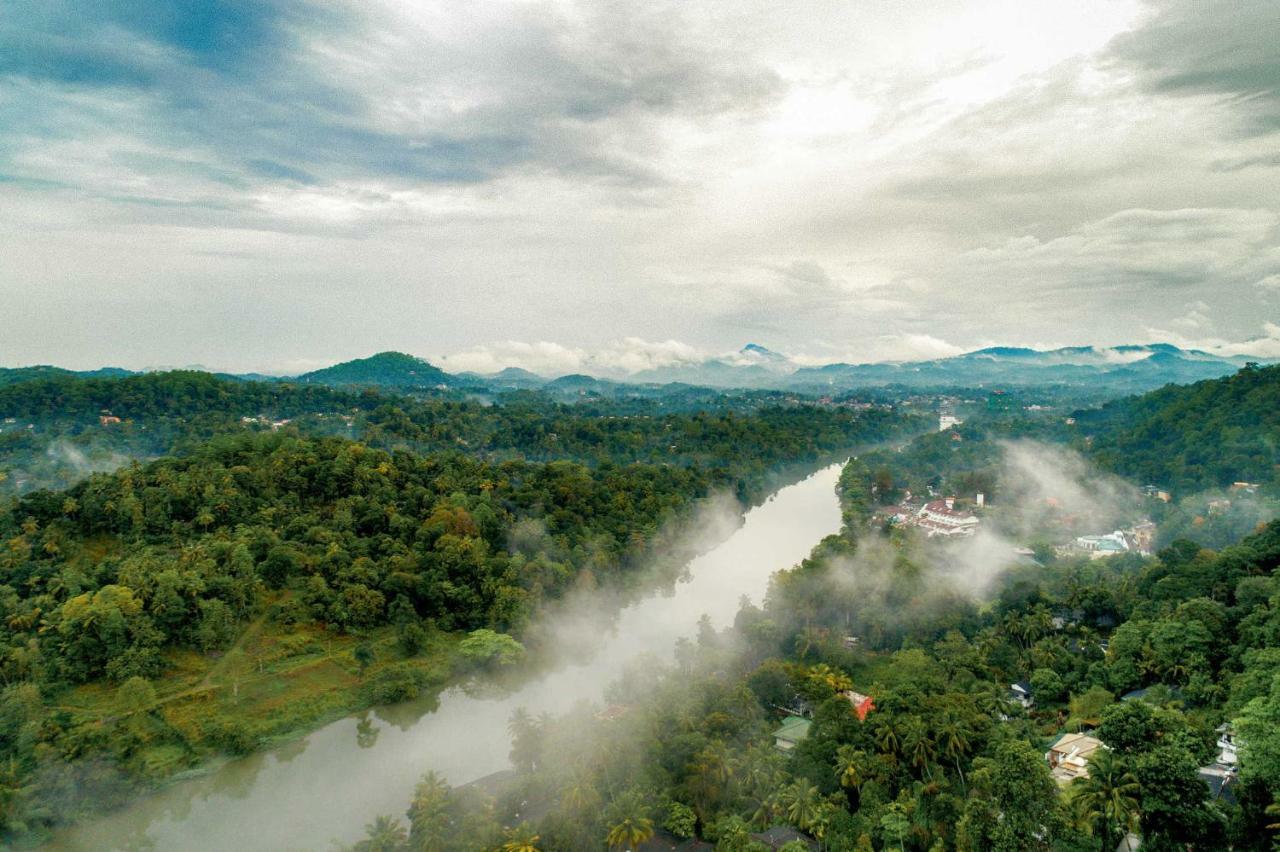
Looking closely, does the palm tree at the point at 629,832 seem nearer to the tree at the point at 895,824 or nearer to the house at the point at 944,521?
the tree at the point at 895,824

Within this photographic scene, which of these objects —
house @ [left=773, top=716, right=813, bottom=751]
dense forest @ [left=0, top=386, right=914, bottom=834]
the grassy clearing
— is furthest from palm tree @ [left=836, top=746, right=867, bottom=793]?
the grassy clearing

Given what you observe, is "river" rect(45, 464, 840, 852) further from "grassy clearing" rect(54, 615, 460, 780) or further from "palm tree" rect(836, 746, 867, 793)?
"palm tree" rect(836, 746, 867, 793)

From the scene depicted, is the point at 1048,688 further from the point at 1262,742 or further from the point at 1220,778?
the point at 1262,742

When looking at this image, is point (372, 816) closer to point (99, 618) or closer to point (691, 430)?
point (99, 618)

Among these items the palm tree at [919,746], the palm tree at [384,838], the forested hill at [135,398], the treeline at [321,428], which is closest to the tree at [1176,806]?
the palm tree at [919,746]

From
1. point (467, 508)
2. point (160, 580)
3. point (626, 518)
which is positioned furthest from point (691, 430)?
point (160, 580)

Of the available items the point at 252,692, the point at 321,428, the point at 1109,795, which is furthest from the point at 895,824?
the point at 321,428

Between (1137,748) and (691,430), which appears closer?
(1137,748)
